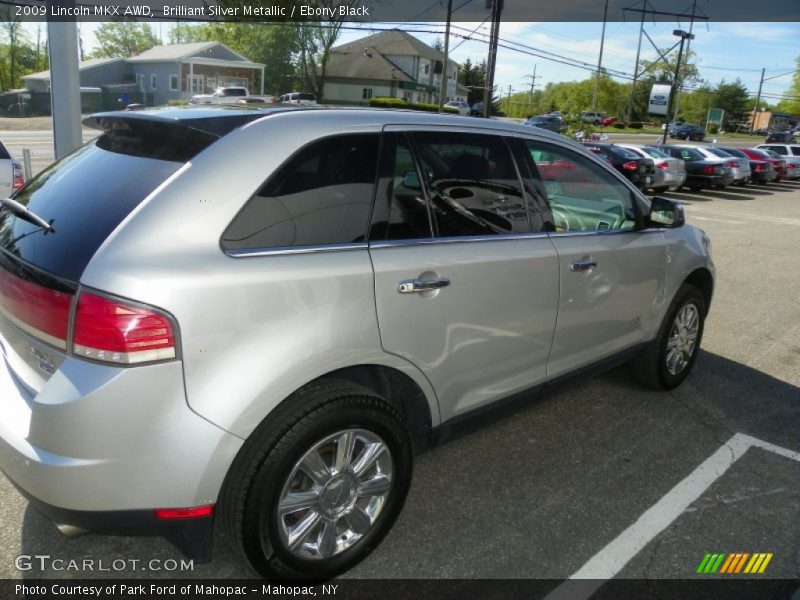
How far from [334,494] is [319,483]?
0.11 metres

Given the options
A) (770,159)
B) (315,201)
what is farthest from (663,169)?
(315,201)

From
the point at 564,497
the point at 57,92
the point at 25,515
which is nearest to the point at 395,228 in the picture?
the point at 564,497

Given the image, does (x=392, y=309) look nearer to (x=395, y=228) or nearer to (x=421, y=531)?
(x=395, y=228)

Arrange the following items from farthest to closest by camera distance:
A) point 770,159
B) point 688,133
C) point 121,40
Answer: point 121,40 < point 688,133 < point 770,159

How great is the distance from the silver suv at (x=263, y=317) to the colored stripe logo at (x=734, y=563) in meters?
1.09

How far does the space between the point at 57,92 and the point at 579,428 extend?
613cm

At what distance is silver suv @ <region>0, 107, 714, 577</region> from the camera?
201 cm

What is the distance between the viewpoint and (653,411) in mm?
4285

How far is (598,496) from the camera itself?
10.6ft

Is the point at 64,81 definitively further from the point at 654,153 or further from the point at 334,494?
the point at 654,153

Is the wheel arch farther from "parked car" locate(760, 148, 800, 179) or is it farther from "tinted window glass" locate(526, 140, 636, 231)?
"parked car" locate(760, 148, 800, 179)

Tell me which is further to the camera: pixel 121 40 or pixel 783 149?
pixel 121 40

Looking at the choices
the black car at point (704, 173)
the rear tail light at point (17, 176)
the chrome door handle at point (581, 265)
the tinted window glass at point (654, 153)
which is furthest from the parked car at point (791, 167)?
the chrome door handle at point (581, 265)

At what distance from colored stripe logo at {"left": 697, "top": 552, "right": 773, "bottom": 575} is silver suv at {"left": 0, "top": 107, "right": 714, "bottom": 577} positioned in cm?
109
